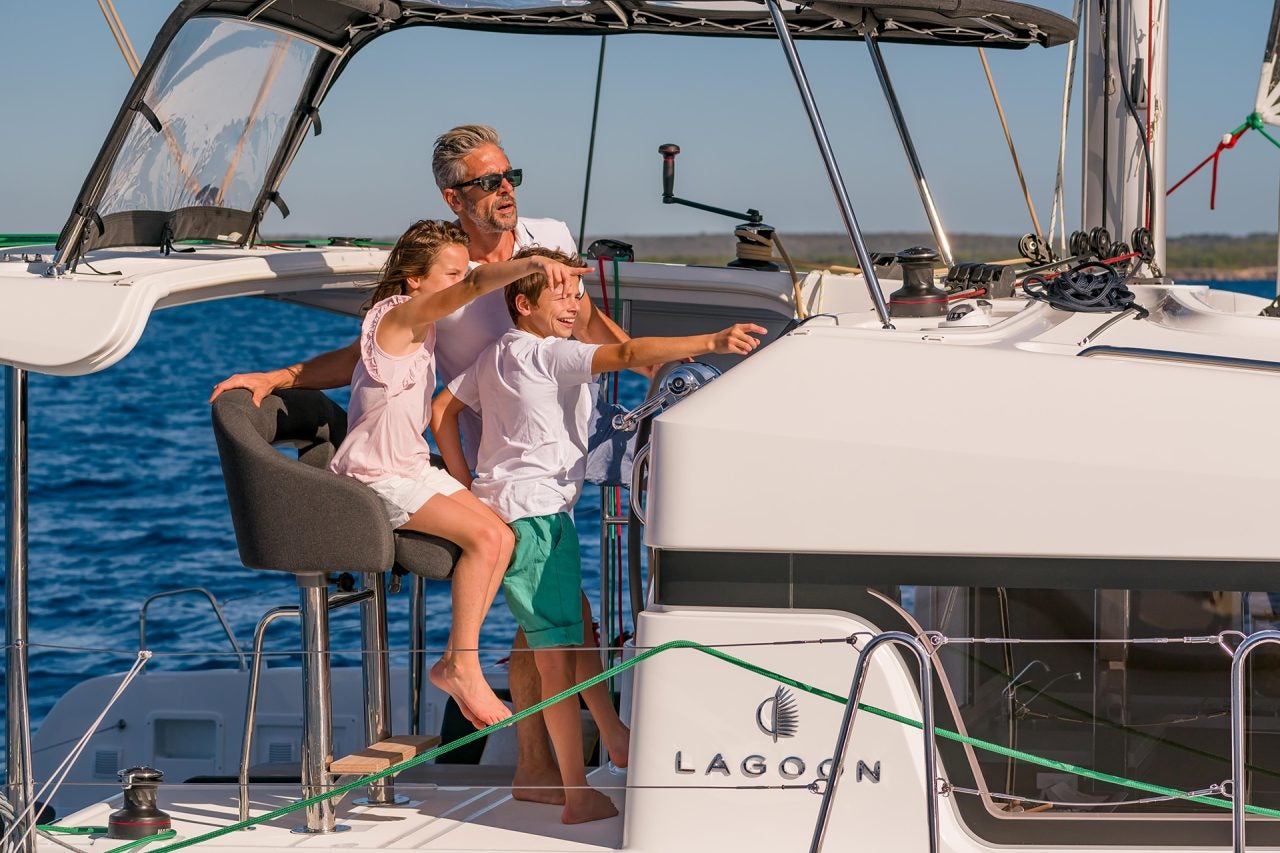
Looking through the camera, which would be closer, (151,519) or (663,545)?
(663,545)

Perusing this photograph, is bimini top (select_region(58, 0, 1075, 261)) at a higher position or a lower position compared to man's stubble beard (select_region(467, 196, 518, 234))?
higher

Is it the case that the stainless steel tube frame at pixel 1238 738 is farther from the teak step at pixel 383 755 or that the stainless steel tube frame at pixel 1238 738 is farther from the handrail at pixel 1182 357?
the teak step at pixel 383 755

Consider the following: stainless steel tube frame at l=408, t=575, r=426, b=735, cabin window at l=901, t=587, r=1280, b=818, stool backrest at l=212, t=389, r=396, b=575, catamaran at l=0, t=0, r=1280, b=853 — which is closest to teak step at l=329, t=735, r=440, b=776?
catamaran at l=0, t=0, r=1280, b=853

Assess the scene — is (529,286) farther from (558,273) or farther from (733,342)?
(733,342)

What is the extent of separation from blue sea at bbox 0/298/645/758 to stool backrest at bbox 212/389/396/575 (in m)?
0.24

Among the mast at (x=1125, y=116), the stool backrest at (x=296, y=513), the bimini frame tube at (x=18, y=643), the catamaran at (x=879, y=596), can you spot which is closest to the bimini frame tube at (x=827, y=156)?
the catamaran at (x=879, y=596)

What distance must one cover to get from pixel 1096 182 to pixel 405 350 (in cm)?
312

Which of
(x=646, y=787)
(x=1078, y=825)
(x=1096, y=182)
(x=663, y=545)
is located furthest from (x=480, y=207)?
(x=1096, y=182)

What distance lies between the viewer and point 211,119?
14.6 feet

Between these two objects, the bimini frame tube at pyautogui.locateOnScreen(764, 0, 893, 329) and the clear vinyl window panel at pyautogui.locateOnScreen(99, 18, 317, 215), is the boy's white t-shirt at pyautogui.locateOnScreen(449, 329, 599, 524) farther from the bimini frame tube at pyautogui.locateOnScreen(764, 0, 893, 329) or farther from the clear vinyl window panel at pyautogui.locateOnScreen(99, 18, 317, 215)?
the clear vinyl window panel at pyautogui.locateOnScreen(99, 18, 317, 215)

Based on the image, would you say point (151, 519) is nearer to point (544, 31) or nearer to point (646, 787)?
point (544, 31)

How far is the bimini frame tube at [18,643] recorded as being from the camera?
325 cm

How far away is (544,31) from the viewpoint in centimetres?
516

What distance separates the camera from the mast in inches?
215
